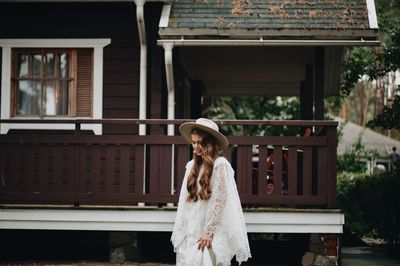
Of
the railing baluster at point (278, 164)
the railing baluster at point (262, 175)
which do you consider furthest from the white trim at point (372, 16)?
the railing baluster at point (262, 175)

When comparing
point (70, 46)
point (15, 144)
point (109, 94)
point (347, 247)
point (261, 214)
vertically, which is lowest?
point (347, 247)

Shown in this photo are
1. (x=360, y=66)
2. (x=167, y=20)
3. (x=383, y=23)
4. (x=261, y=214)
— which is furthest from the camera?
(x=383, y=23)

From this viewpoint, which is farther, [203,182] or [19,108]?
[19,108]

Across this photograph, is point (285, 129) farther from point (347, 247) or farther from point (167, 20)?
point (167, 20)

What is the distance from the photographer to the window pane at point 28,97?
38.6 ft

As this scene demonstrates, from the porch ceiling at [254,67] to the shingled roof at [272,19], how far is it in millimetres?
1166

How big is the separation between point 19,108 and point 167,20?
8.93ft

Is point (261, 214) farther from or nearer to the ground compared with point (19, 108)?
nearer to the ground

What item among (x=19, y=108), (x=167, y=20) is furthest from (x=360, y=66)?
(x=19, y=108)

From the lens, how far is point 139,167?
10.1 metres

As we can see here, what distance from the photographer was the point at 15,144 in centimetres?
1017

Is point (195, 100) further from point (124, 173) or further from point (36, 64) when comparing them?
point (124, 173)

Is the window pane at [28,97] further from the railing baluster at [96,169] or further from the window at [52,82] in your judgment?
the railing baluster at [96,169]

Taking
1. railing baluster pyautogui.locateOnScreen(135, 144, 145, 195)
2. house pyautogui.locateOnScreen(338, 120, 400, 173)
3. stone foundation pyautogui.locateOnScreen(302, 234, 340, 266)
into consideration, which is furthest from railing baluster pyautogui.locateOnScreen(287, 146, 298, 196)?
house pyautogui.locateOnScreen(338, 120, 400, 173)
